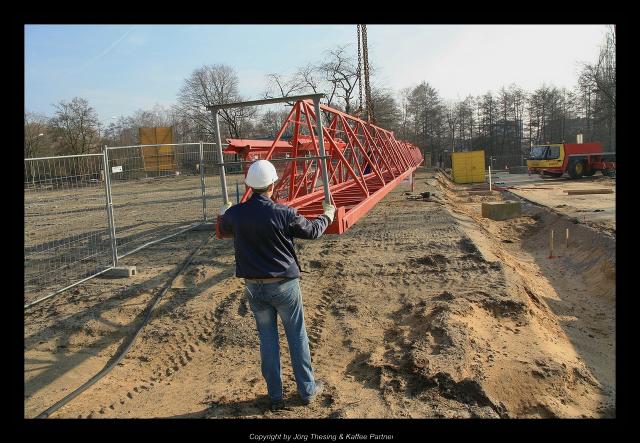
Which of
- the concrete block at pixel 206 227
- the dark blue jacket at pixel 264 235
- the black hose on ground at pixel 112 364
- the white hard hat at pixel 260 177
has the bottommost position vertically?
the black hose on ground at pixel 112 364

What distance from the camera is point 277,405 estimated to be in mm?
3623

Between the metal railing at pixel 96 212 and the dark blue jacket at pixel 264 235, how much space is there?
1.88 meters

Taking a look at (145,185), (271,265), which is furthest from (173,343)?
(145,185)

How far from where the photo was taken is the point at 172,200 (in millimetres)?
16828

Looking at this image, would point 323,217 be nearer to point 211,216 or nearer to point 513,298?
point 513,298

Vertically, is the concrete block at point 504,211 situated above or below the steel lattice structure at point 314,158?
below

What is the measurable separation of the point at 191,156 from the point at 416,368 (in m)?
8.23

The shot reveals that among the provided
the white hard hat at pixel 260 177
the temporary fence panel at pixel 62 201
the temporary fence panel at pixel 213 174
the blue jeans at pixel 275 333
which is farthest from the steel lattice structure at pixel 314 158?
the temporary fence panel at pixel 62 201

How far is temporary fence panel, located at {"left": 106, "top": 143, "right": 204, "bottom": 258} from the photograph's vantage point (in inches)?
355

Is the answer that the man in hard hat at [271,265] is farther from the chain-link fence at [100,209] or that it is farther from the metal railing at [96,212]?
the metal railing at [96,212]

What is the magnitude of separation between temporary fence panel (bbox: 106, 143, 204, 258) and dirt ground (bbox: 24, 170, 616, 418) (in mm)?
1533

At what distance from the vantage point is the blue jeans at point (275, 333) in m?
3.57

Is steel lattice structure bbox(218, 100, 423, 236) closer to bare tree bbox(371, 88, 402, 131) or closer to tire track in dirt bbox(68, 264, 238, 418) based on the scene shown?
tire track in dirt bbox(68, 264, 238, 418)

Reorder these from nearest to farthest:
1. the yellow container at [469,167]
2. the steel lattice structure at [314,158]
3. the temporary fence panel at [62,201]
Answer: the steel lattice structure at [314,158], the temporary fence panel at [62,201], the yellow container at [469,167]
